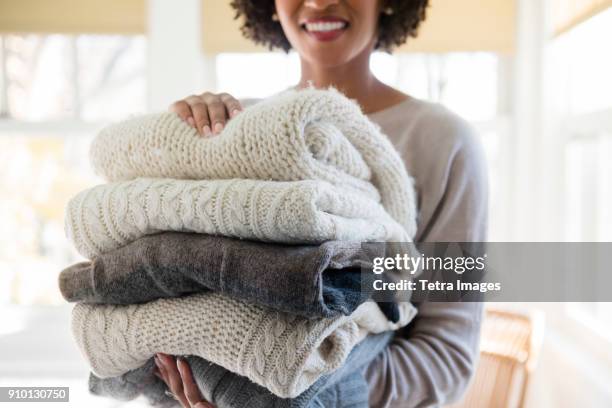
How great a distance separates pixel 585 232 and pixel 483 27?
526mm

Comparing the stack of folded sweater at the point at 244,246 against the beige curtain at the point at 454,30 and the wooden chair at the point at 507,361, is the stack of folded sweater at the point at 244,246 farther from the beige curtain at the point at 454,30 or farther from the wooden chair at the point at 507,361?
the beige curtain at the point at 454,30

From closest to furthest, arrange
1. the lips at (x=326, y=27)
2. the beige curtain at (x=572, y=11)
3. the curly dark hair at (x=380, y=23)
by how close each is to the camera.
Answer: the lips at (x=326, y=27)
the curly dark hair at (x=380, y=23)
the beige curtain at (x=572, y=11)

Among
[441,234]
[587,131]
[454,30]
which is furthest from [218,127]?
[454,30]

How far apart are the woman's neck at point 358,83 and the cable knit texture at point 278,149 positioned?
21 centimetres

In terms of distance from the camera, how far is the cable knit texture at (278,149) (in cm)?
40

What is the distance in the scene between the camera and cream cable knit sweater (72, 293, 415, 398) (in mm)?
393

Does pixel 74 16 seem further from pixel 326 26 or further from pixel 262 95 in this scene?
pixel 326 26

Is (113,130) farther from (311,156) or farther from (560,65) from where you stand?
(560,65)

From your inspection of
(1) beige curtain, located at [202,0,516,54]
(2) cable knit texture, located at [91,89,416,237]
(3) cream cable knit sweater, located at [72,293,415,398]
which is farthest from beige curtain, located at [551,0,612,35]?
(3) cream cable knit sweater, located at [72,293,415,398]

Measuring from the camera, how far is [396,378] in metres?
0.55

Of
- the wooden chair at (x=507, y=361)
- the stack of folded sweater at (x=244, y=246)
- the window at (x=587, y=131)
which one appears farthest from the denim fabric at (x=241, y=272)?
the window at (x=587, y=131)

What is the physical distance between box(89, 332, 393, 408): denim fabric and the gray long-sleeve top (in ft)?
0.14

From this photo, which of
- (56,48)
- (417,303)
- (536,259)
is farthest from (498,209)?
(56,48)

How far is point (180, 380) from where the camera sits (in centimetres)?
47
